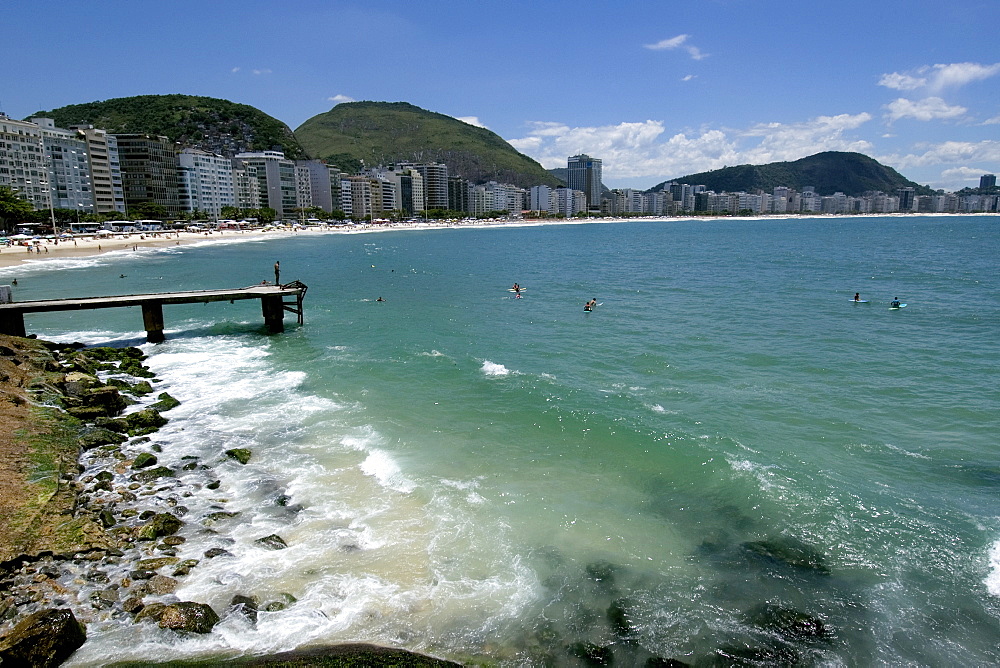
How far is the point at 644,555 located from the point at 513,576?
288 centimetres

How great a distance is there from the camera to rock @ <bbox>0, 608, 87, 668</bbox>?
8438 millimetres

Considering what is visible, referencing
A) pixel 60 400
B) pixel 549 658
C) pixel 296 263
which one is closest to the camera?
pixel 549 658

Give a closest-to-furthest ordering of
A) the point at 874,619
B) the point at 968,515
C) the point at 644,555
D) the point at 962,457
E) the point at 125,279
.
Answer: the point at 874,619 < the point at 644,555 < the point at 968,515 < the point at 962,457 < the point at 125,279

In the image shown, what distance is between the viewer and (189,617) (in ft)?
32.2

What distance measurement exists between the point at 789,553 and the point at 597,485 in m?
4.77

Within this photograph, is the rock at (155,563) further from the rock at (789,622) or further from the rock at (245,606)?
the rock at (789,622)

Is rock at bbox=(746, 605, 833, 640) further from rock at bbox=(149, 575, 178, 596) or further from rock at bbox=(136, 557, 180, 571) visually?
rock at bbox=(136, 557, 180, 571)

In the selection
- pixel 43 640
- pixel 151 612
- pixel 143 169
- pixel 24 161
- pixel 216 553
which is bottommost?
pixel 216 553

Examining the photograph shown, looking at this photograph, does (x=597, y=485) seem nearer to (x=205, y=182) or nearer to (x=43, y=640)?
(x=43, y=640)

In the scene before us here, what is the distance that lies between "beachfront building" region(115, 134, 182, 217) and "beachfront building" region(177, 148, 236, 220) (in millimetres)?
7915

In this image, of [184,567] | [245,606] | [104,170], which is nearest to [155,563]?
[184,567]

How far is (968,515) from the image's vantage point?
45.4 ft

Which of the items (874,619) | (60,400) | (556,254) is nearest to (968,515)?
(874,619)

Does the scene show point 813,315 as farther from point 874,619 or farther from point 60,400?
point 60,400
